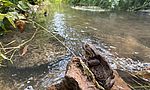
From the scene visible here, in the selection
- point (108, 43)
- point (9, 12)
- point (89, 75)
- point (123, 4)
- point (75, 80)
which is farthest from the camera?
point (123, 4)

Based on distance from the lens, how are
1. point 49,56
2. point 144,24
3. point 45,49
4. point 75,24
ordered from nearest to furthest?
Result: point 49,56, point 45,49, point 75,24, point 144,24

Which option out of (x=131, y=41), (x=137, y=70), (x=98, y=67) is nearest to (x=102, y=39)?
(x=131, y=41)

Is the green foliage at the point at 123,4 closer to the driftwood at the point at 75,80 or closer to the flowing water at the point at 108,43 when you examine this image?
the flowing water at the point at 108,43

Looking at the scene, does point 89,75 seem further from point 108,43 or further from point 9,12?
point 108,43

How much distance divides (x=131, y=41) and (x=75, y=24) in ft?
7.95

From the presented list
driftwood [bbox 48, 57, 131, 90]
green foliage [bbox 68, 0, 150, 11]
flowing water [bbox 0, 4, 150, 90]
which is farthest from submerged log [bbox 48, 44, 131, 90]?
green foliage [bbox 68, 0, 150, 11]

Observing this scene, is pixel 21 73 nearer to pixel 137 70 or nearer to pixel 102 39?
pixel 137 70

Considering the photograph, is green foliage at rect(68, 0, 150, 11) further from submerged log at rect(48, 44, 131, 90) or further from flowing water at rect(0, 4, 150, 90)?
submerged log at rect(48, 44, 131, 90)

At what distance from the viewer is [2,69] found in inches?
166

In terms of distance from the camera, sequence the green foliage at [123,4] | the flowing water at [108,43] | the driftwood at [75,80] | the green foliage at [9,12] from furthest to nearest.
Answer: the green foliage at [123,4], the flowing water at [108,43], the green foliage at [9,12], the driftwood at [75,80]

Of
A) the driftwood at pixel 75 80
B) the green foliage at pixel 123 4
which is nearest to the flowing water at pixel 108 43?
the driftwood at pixel 75 80

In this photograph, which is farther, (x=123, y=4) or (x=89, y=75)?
(x=123, y=4)

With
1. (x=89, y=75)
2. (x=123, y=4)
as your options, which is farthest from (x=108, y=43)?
(x=123, y=4)

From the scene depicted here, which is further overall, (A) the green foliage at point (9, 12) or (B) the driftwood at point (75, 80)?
(A) the green foliage at point (9, 12)
